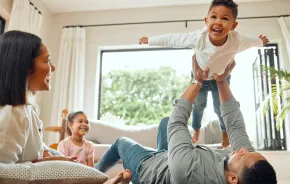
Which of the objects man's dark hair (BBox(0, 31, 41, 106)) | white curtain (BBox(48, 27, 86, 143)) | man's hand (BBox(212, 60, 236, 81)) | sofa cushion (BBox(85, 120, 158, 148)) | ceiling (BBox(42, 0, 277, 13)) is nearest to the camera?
man's dark hair (BBox(0, 31, 41, 106))

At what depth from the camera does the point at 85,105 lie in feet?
15.8

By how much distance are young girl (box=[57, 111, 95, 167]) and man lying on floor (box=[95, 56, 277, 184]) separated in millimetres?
1081

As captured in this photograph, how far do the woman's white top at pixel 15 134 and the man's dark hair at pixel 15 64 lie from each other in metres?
0.05

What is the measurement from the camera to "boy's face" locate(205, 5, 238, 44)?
1770 millimetres

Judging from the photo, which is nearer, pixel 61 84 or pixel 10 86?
pixel 10 86

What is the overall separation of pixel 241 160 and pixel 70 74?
3968 millimetres

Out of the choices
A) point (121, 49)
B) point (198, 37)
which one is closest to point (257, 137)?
point (121, 49)

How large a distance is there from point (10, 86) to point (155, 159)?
2.44 ft

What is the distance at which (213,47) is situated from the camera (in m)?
1.84

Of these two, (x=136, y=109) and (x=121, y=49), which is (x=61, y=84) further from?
(x=136, y=109)

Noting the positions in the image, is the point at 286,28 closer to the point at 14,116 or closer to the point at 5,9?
the point at 5,9

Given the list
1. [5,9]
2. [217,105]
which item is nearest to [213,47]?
[217,105]

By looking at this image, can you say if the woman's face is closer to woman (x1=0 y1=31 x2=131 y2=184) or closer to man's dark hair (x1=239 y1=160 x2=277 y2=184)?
woman (x1=0 y1=31 x2=131 y2=184)

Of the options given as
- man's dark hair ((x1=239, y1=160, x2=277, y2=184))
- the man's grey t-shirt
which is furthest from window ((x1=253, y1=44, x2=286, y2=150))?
man's dark hair ((x1=239, y1=160, x2=277, y2=184))
